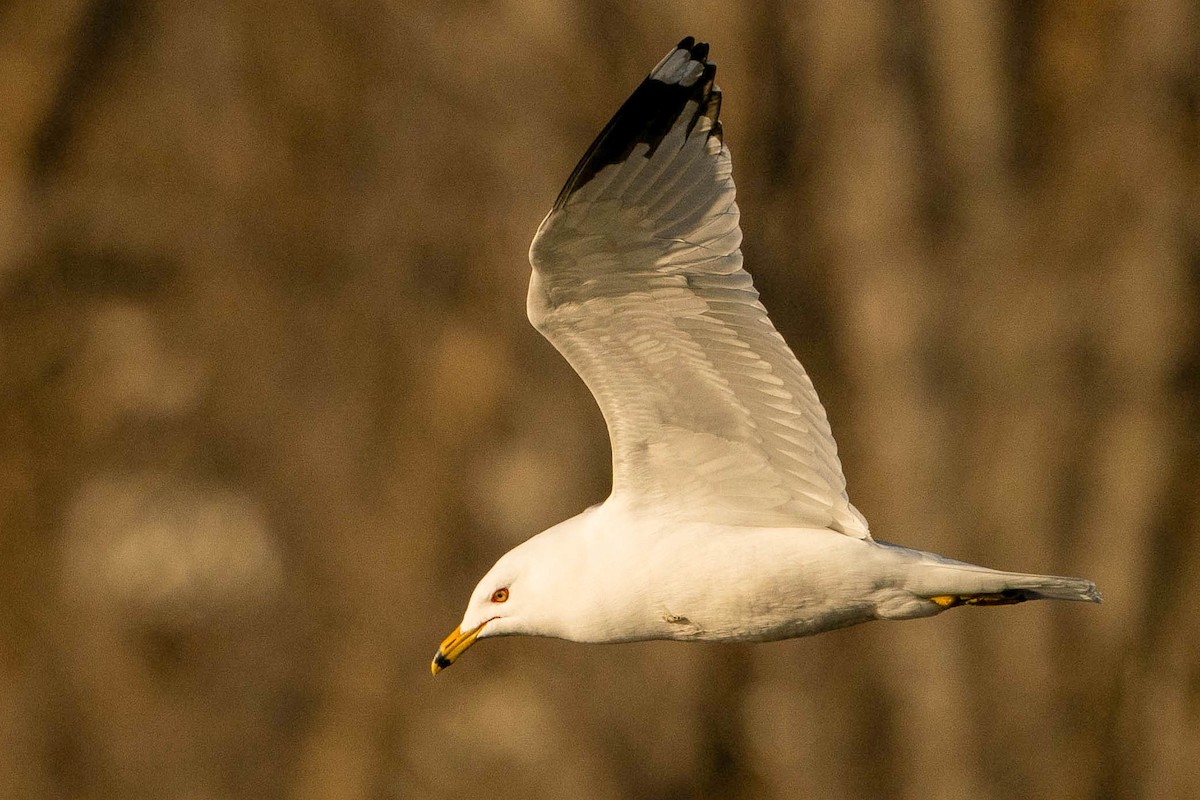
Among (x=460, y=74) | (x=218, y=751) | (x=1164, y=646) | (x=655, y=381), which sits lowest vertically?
(x=218, y=751)

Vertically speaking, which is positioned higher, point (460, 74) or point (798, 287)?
point (460, 74)

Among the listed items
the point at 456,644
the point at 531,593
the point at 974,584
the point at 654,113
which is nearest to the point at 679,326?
the point at 654,113

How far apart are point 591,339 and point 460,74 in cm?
566

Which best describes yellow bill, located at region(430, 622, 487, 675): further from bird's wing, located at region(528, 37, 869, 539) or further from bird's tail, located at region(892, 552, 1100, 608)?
bird's tail, located at region(892, 552, 1100, 608)

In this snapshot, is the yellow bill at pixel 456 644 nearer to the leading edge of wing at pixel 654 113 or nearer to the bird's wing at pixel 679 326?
the bird's wing at pixel 679 326

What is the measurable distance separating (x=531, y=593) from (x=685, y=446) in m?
0.50

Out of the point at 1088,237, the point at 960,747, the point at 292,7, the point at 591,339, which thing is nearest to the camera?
the point at 591,339

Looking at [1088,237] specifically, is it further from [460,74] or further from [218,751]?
[218,751]

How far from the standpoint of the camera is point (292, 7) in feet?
29.9

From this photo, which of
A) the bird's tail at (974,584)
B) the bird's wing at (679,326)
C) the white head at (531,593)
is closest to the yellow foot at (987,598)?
the bird's tail at (974,584)

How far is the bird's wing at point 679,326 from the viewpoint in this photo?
3.33 meters

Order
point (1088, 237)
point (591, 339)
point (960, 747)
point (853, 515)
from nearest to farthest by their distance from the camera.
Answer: point (591, 339)
point (853, 515)
point (960, 747)
point (1088, 237)

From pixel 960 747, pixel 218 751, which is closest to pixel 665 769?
pixel 960 747

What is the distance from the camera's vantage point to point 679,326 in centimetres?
352
